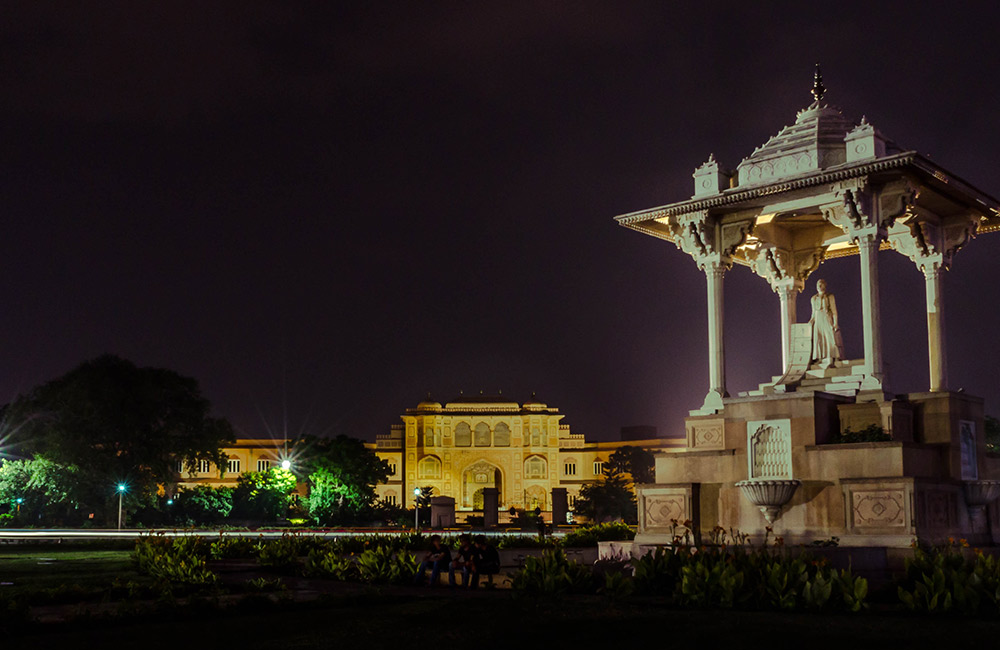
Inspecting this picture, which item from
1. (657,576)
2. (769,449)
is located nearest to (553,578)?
Answer: (657,576)

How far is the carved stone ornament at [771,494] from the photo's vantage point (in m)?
18.4

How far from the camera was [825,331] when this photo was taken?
21.3 m

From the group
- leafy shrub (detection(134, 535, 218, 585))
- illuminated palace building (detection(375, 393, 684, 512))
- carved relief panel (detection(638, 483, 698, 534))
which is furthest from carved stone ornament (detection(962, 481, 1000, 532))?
illuminated palace building (detection(375, 393, 684, 512))

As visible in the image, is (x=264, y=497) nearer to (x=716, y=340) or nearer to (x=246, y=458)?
(x=246, y=458)

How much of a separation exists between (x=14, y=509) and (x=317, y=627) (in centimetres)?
6117

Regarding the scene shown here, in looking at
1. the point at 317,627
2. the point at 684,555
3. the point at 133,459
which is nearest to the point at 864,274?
the point at 684,555

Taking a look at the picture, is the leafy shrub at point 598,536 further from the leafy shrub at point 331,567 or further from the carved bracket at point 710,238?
the leafy shrub at point 331,567

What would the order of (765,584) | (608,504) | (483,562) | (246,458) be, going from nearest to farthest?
(765,584) → (483,562) → (608,504) → (246,458)

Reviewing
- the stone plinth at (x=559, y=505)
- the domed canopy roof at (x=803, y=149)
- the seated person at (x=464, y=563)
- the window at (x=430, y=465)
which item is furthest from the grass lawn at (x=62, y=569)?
the window at (x=430, y=465)

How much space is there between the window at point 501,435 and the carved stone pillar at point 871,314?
97.3 m

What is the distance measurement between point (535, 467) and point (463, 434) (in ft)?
28.3

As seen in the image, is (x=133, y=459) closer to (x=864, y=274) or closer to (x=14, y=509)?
(x=14, y=509)

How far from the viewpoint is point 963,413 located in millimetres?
19203

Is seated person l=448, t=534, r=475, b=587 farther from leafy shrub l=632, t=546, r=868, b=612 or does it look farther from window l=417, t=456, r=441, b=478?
window l=417, t=456, r=441, b=478
